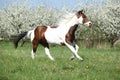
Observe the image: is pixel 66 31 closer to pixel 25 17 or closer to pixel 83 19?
pixel 83 19

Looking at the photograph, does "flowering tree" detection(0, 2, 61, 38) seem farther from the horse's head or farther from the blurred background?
the horse's head

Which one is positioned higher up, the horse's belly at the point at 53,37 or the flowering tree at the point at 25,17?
the horse's belly at the point at 53,37

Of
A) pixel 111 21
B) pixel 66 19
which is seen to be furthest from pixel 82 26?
pixel 66 19

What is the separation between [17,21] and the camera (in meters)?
73.6

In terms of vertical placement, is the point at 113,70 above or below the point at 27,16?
above

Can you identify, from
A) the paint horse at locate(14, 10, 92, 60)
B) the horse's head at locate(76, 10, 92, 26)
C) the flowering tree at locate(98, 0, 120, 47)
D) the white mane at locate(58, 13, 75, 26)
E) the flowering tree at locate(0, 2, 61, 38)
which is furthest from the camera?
the flowering tree at locate(0, 2, 61, 38)

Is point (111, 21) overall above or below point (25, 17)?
above

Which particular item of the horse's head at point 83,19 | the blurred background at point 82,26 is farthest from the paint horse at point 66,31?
the blurred background at point 82,26

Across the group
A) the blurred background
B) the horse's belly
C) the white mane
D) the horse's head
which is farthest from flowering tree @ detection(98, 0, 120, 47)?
the horse's head

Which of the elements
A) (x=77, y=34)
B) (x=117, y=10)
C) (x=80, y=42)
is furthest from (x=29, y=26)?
(x=117, y=10)

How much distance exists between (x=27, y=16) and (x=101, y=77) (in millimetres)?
67135

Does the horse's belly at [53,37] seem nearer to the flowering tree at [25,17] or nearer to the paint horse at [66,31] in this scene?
the paint horse at [66,31]

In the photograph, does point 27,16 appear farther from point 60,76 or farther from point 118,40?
point 60,76

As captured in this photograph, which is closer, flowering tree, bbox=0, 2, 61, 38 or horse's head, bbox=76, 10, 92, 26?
horse's head, bbox=76, 10, 92, 26
